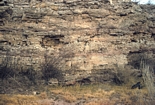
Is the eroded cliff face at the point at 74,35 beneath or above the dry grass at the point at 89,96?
above

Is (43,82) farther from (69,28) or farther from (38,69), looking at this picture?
(69,28)

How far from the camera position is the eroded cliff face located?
460 inches

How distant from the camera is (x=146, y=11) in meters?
13.4

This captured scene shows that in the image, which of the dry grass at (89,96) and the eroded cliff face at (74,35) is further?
the eroded cliff face at (74,35)

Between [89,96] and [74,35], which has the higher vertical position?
[74,35]

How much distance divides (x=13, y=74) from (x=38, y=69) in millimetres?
978

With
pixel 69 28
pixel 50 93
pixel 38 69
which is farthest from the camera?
pixel 69 28

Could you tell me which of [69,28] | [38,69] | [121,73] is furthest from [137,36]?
[38,69]

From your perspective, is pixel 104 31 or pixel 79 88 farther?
pixel 104 31

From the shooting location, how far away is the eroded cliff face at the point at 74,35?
11.7 m

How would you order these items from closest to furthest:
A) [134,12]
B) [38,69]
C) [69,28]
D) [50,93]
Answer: [50,93], [38,69], [69,28], [134,12]

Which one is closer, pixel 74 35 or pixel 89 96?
pixel 89 96

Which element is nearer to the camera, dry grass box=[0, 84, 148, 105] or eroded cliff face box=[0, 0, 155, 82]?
dry grass box=[0, 84, 148, 105]

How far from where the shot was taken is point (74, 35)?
12.2m
